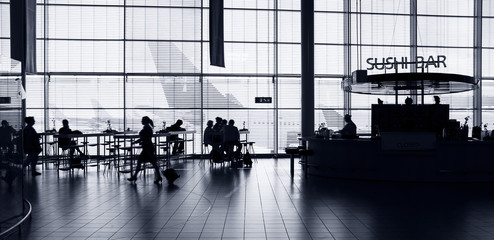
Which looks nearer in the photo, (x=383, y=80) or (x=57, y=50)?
(x=383, y=80)

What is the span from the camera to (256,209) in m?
6.21

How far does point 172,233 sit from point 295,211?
1.90 metres

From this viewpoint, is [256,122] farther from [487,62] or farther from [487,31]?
[487,31]

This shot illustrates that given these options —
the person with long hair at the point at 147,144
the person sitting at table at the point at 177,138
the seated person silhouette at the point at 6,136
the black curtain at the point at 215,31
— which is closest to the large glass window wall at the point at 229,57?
the person sitting at table at the point at 177,138

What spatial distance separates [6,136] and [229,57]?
10.9m

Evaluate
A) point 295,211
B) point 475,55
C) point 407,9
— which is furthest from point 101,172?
point 475,55

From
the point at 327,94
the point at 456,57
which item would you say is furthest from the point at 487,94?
the point at 327,94

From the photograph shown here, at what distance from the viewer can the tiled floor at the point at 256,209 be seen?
489 centimetres

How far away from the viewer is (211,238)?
183 inches

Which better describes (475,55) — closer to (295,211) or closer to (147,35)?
(147,35)

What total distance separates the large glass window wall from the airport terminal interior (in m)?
0.05

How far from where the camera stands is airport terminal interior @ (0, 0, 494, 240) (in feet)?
22.7


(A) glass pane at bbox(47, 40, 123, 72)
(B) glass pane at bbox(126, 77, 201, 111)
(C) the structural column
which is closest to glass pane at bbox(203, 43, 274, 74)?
(B) glass pane at bbox(126, 77, 201, 111)

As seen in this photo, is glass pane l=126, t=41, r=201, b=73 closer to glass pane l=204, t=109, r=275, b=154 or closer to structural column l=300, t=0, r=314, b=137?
glass pane l=204, t=109, r=275, b=154
